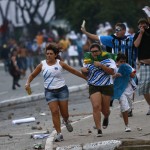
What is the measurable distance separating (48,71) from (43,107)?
815 centimetres

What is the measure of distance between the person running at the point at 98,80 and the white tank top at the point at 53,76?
1.42ft

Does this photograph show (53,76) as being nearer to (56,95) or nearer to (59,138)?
(56,95)

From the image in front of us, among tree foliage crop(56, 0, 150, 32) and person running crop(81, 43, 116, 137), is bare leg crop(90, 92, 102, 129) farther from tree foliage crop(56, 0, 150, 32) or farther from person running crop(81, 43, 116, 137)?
tree foliage crop(56, 0, 150, 32)

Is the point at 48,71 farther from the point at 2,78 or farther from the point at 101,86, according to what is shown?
the point at 2,78

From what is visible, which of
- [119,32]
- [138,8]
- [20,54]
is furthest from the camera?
[138,8]

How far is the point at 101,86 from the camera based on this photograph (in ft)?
45.0

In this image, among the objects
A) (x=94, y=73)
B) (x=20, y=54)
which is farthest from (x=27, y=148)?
(x=20, y=54)

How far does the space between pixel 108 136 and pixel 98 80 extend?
959mm

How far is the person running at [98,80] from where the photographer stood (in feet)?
44.5

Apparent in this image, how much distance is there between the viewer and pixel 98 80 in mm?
13680

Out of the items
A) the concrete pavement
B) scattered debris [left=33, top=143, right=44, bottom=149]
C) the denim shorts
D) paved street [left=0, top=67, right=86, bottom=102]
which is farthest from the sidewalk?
paved street [left=0, top=67, right=86, bottom=102]

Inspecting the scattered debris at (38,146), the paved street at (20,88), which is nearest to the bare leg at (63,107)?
the scattered debris at (38,146)

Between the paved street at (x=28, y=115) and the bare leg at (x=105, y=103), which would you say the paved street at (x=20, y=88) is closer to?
the paved street at (x=28, y=115)

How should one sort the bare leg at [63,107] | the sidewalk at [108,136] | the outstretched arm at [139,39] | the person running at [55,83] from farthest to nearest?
1. the outstretched arm at [139,39]
2. the bare leg at [63,107]
3. the person running at [55,83]
4. the sidewalk at [108,136]
